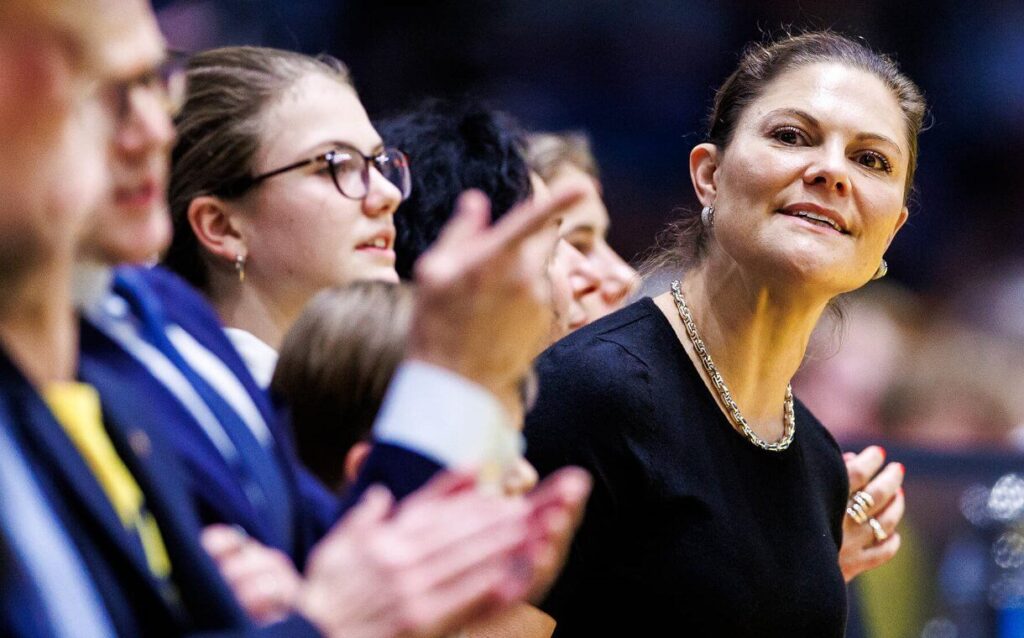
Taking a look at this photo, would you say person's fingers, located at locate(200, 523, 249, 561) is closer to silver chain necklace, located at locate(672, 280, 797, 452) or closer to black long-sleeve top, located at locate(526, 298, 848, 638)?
black long-sleeve top, located at locate(526, 298, 848, 638)

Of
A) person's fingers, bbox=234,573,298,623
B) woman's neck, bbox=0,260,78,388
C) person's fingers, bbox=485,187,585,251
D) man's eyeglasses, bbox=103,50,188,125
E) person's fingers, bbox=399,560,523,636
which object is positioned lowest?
person's fingers, bbox=234,573,298,623

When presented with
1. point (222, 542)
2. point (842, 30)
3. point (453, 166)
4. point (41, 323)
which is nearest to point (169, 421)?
point (222, 542)

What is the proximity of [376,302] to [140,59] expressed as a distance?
577 millimetres

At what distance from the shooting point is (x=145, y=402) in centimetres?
129

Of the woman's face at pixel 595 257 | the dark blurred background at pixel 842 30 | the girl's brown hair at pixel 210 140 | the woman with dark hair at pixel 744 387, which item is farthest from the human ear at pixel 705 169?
the dark blurred background at pixel 842 30

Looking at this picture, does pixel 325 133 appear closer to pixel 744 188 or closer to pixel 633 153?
pixel 744 188

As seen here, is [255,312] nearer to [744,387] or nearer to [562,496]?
[744,387]

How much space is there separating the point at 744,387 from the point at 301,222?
785 millimetres

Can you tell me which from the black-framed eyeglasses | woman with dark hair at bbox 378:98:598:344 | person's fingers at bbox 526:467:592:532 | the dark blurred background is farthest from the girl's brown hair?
the dark blurred background

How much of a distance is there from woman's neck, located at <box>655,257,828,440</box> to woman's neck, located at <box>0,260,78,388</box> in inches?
54.1

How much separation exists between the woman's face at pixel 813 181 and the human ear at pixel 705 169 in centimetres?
2

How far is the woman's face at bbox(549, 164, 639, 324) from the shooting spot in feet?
10.3

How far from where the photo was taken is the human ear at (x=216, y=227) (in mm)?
2203

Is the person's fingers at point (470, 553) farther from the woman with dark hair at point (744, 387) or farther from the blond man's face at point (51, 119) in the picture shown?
the woman with dark hair at point (744, 387)
